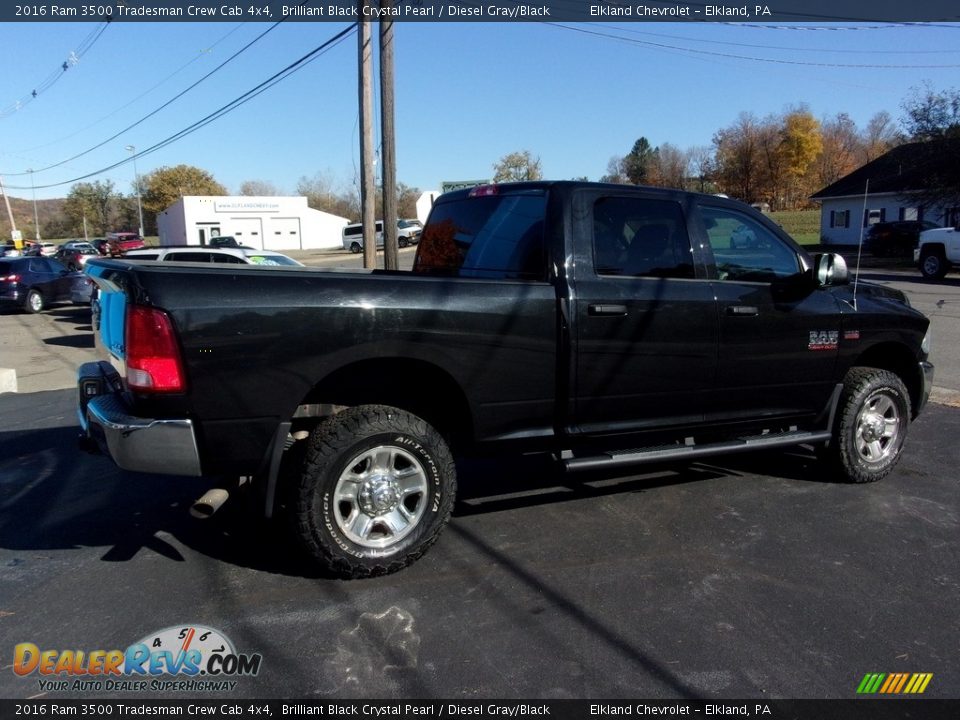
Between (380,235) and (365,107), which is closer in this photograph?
(365,107)

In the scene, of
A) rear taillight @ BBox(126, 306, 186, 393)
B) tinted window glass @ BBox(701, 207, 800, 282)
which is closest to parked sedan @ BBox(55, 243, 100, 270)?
rear taillight @ BBox(126, 306, 186, 393)

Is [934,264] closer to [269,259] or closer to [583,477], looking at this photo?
[269,259]

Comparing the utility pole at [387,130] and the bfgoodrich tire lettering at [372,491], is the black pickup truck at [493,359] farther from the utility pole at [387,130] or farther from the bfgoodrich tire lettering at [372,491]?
the utility pole at [387,130]

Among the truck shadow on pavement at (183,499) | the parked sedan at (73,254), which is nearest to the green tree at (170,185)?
the parked sedan at (73,254)

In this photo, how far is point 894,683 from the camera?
302 cm

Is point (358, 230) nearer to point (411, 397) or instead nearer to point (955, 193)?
point (955, 193)

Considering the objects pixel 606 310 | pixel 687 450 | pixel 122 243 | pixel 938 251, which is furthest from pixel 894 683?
pixel 122 243

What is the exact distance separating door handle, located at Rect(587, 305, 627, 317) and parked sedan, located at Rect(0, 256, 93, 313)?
1869cm

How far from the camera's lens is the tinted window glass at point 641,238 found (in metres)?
4.46

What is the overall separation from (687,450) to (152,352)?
3.04m

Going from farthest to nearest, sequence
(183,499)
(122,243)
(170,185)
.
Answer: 1. (170,185)
2. (122,243)
3. (183,499)

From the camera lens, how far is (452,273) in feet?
16.6

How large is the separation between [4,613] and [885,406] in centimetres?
554

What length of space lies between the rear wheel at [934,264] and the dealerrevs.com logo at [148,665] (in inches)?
1045
